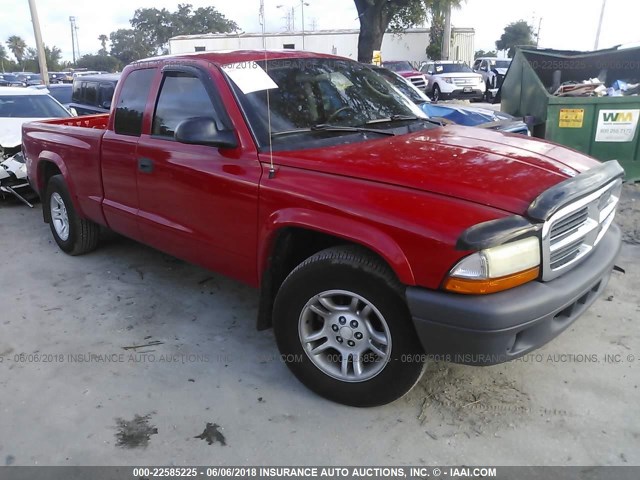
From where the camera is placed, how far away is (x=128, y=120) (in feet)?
13.4

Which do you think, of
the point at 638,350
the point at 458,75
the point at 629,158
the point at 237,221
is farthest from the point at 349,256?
the point at 458,75

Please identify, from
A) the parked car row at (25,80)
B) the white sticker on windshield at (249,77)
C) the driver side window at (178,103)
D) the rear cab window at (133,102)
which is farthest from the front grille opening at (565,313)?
the parked car row at (25,80)

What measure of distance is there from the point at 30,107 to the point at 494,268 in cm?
888

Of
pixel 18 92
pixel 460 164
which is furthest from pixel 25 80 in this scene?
pixel 460 164

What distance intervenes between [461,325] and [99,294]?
10.5 ft

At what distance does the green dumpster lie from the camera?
6.97m

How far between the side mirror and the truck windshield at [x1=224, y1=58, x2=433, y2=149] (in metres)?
0.19

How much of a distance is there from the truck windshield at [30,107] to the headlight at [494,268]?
8.50 metres

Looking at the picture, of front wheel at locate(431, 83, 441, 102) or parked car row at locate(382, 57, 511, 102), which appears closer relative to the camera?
parked car row at locate(382, 57, 511, 102)

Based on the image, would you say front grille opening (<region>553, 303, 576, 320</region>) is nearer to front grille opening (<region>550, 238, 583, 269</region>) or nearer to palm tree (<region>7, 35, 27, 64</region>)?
front grille opening (<region>550, 238, 583, 269</region>)

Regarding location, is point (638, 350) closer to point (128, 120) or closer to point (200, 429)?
point (200, 429)

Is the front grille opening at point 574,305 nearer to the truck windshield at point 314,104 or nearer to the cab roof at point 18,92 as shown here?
the truck windshield at point 314,104

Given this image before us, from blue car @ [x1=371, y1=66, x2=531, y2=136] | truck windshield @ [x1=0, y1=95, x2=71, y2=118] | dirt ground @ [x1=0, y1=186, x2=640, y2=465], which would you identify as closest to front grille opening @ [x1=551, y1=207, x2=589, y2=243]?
dirt ground @ [x1=0, y1=186, x2=640, y2=465]

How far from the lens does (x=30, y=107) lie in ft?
29.2
